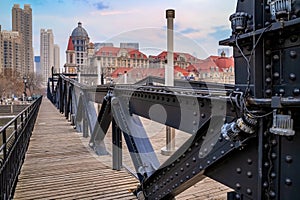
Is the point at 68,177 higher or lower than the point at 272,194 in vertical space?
lower

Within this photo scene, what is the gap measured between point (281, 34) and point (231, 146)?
586 mm

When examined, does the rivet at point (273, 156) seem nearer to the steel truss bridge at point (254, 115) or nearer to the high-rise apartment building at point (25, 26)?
the steel truss bridge at point (254, 115)

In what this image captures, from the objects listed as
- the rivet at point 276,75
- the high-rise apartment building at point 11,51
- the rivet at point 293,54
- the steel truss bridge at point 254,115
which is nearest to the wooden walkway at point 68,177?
the steel truss bridge at point 254,115

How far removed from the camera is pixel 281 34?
1.10 m

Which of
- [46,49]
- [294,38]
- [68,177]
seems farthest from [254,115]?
[46,49]

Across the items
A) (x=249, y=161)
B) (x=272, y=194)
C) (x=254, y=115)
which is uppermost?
(x=254, y=115)

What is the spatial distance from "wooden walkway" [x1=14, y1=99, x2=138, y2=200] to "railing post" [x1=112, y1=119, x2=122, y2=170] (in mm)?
136

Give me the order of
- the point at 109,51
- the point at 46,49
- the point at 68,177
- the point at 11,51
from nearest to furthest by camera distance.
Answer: the point at 68,177 < the point at 109,51 < the point at 11,51 < the point at 46,49

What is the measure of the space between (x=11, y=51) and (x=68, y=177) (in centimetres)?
6793

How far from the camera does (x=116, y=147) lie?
4.09 m

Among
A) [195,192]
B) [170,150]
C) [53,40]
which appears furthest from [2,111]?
[53,40]

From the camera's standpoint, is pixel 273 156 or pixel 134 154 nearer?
pixel 273 156

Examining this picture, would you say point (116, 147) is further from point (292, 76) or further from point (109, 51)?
point (109, 51)

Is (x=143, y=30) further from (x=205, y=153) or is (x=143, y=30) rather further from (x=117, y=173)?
(x=205, y=153)
